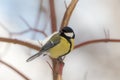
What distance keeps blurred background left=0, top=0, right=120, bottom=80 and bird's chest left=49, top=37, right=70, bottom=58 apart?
0.56 feet

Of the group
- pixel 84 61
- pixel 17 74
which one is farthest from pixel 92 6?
pixel 17 74

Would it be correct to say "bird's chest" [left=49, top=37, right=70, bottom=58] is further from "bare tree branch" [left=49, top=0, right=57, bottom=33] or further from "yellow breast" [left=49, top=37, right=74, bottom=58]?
"bare tree branch" [left=49, top=0, right=57, bottom=33]

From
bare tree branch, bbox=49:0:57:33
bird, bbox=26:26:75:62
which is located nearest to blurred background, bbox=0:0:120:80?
bare tree branch, bbox=49:0:57:33

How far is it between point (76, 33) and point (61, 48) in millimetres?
251

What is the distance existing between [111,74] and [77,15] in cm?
21

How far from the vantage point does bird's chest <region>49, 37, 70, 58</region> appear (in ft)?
2.00

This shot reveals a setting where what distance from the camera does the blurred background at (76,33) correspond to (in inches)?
32.1

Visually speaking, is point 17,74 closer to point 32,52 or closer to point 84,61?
point 32,52

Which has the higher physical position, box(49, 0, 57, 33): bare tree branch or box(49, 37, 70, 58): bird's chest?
box(49, 37, 70, 58): bird's chest

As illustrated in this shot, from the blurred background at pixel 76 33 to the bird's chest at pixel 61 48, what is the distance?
17 centimetres

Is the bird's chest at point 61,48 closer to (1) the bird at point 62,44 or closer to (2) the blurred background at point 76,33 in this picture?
(1) the bird at point 62,44

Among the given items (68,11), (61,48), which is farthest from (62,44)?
(68,11)

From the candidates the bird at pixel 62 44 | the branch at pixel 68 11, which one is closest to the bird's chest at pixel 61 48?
the bird at pixel 62 44

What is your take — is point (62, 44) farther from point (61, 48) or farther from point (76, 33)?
point (76, 33)
